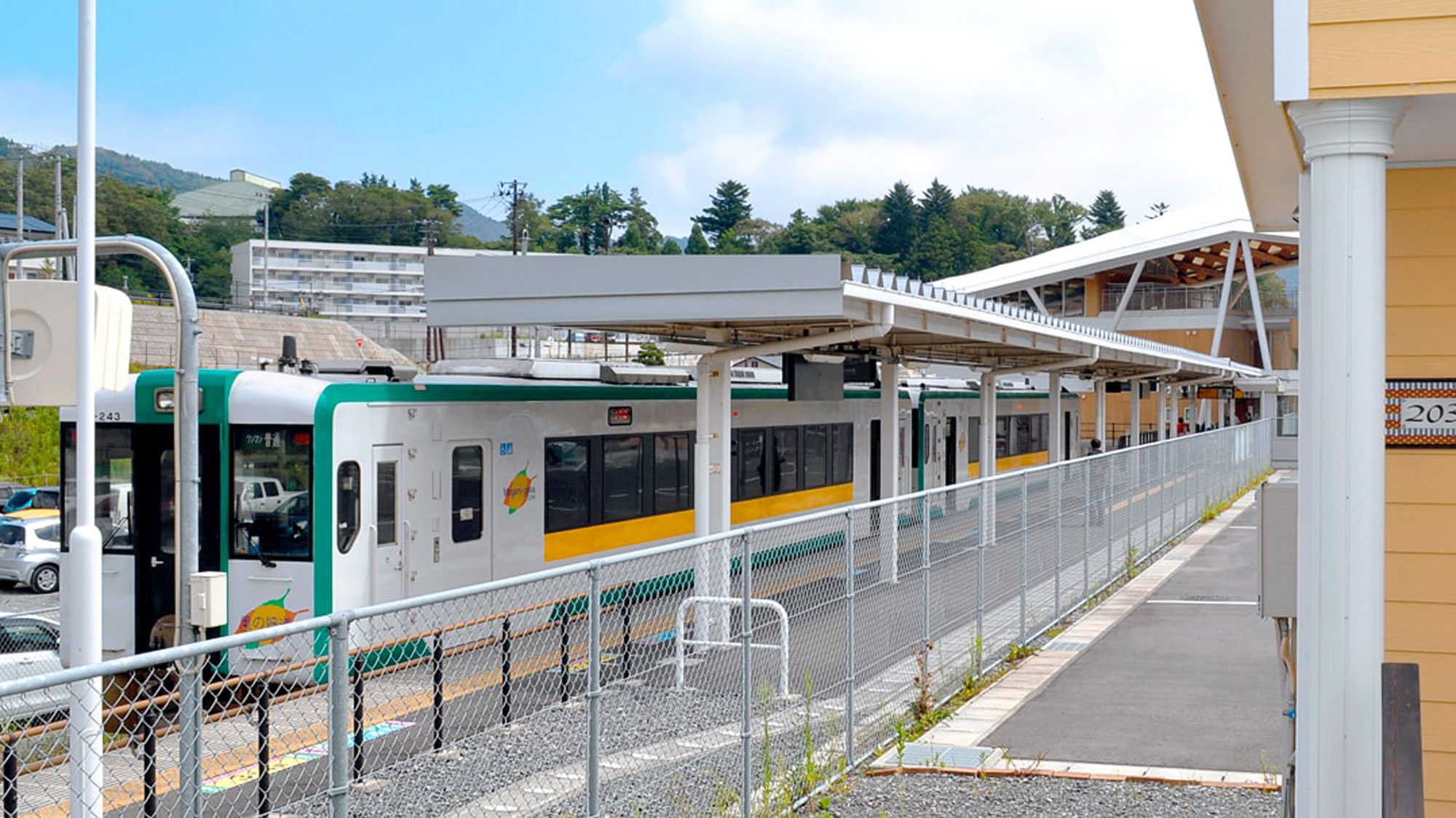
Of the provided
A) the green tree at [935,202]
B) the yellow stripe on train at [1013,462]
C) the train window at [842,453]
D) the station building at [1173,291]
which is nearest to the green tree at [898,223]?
the green tree at [935,202]

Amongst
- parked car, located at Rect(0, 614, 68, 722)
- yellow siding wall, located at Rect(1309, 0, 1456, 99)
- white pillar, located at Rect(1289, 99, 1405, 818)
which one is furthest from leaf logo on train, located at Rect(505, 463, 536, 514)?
yellow siding wall, located at Rect(1309, 0, 1456, 99)

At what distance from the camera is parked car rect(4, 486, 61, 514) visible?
2858 cm

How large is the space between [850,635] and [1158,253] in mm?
54908

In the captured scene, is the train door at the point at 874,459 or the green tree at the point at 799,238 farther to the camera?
the green tree at the point at 799,238

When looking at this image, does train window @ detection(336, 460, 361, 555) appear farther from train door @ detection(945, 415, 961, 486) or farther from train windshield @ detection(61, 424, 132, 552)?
train door @ detection(945, 415, 961, 486)

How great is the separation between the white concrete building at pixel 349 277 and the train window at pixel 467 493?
386 feet

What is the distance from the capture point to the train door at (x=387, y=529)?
1194cm

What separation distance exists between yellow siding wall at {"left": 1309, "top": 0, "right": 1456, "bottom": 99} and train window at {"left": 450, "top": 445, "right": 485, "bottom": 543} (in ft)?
32.0

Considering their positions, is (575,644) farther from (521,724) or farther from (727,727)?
(521,724)

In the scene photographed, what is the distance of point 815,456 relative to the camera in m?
20.3

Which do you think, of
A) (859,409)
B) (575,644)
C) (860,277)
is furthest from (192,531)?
(859,409)

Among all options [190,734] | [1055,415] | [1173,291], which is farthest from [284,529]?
[1173,291]

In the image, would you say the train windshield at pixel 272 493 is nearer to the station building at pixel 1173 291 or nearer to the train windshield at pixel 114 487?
the train windshield at pixel 114 487

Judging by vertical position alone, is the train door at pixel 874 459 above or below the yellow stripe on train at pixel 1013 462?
above
